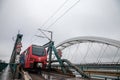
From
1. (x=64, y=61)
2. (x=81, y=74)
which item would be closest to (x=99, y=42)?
(x=64, y=61)

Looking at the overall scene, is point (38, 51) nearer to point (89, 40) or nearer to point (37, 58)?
point (37, 58)

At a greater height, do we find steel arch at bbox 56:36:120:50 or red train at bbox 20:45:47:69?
steel arch at bbox 56:36:120:50

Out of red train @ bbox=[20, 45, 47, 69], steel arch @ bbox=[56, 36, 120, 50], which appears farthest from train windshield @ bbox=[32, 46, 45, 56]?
steel arch @ bbox=[56, 36, 120, 50]

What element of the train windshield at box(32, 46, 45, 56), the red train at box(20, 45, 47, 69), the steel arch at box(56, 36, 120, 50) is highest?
the steel arch at box(56, 36, 120, 50)

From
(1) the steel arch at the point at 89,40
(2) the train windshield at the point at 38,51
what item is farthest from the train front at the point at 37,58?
(1) the steel arch at the point at 89,40

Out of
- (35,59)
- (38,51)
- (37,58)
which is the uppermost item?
(38,51)

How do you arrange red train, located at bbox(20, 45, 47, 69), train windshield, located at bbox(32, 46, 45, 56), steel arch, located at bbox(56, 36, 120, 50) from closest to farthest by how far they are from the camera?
red train, located at bbox(20, 45, 47, 69), train windshield, located at bbox(32, 46, 45, 56), steel arch, located at bbox(56, 36, 120, 50)

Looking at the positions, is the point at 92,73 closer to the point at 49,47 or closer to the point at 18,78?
the point at 18,78

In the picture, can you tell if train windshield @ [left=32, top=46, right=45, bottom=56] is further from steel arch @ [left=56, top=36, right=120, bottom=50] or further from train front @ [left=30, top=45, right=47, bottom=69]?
steel arch @ [left=56, top=36, right=120, bottom=50]

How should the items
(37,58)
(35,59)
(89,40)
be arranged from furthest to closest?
(89,40) < (37,58) < (35,59)

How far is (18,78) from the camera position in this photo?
13.9m

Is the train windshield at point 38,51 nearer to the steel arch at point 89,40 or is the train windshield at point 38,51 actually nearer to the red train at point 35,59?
the red train at point 35,59

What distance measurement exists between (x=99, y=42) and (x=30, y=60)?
15955mm

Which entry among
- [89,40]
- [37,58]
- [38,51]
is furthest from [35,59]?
[89,40]
